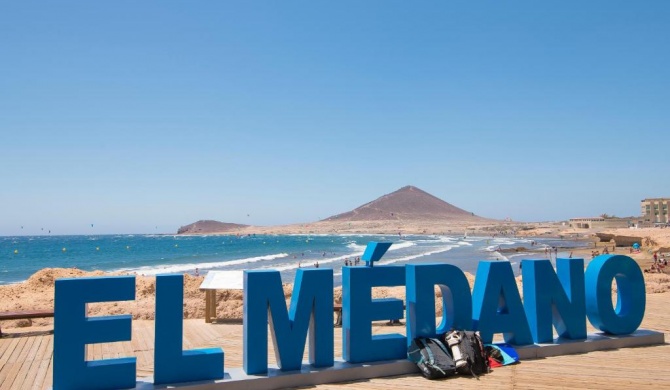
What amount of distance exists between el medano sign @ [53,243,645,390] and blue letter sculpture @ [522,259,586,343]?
0.02 metres

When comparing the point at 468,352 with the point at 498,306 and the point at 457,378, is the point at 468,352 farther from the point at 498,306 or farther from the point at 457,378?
the point at 498,306

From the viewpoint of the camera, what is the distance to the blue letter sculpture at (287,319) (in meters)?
7.12

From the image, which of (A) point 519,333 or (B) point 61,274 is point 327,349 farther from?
(B) point 61,274

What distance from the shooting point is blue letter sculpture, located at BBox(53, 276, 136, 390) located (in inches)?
248

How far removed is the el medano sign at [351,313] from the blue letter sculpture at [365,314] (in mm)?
15

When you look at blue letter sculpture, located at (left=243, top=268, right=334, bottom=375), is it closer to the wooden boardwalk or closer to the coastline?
the wooden boardwalk

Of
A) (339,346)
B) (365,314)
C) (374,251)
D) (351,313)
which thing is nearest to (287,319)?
(351,313)

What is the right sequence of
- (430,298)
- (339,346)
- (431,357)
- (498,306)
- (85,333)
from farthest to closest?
(339,346) < (498,306) < (430,298) < (431,357) < (85,333)

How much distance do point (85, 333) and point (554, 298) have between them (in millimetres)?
7271

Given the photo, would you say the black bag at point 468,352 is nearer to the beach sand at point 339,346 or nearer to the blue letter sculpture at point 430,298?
the beach sand at point 339,346

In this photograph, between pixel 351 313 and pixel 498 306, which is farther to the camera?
pixel 498 306

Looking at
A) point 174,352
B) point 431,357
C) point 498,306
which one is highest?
point 498,306

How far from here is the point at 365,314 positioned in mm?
7730

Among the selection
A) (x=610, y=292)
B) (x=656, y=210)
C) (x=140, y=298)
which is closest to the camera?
(x=610, y=292)
